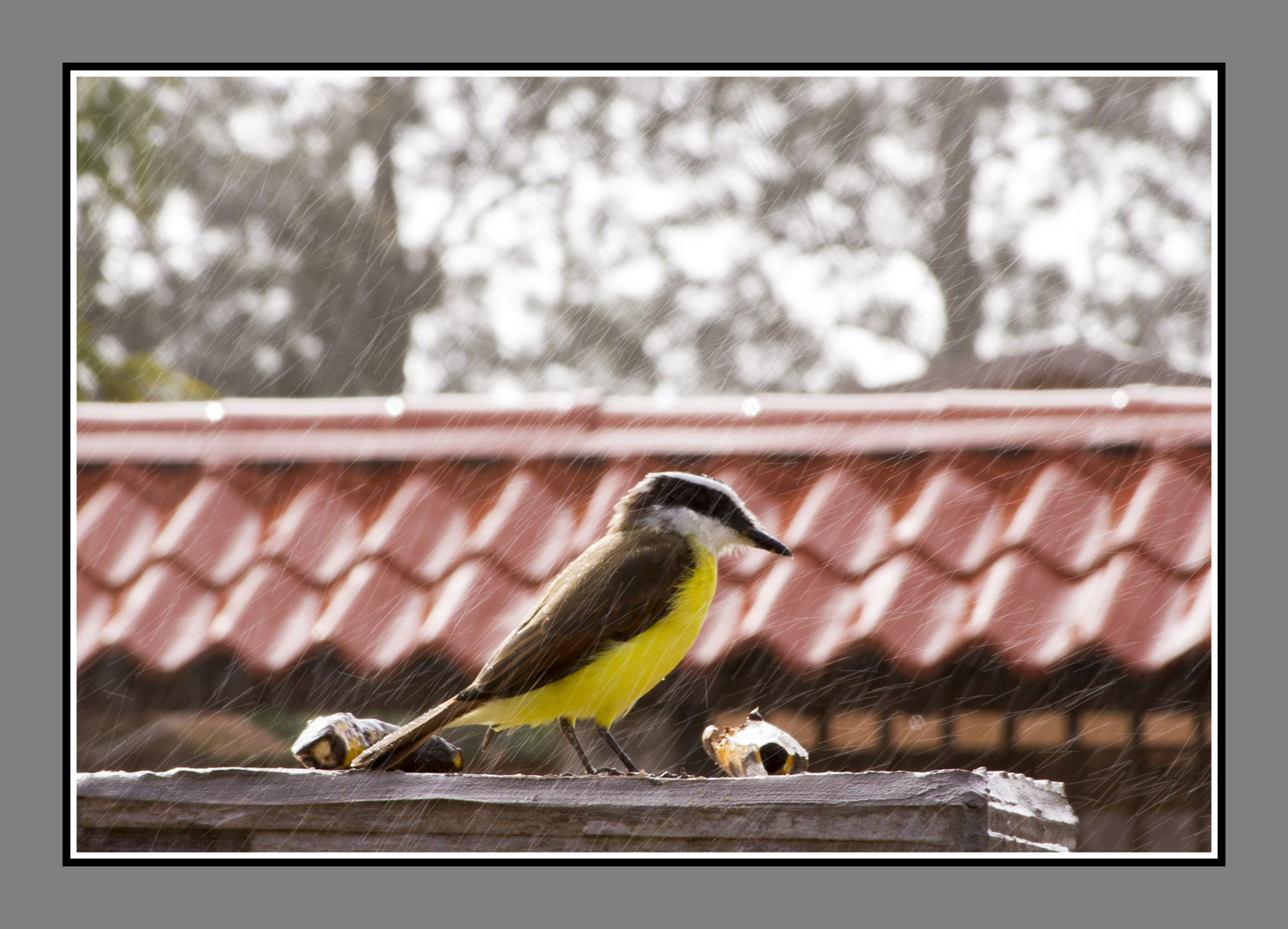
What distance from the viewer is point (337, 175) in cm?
531

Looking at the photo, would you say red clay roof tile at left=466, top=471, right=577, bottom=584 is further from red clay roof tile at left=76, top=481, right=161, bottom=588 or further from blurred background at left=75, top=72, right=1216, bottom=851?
Result: red clay roof tile at left=76, top=481, right=161, bottom=588

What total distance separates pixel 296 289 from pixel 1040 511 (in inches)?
137

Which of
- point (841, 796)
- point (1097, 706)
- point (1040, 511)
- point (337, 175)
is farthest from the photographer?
point (337, 175)

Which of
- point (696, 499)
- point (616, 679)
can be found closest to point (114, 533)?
point (616, 679)

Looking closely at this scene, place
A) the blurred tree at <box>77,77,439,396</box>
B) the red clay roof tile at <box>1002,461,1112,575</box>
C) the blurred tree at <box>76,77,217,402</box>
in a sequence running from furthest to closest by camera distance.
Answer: the blurred tree at <box>77,77,439,396</box>, the blurred tree at <box>76,77,217,402</box>, the red clay roof tile at <box>1002,461,1112,575</box>

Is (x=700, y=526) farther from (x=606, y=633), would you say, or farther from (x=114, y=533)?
(x=114, y=533)

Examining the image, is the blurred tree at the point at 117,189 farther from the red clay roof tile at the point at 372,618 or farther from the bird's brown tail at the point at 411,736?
the bird's brown tail at the point at 411,736

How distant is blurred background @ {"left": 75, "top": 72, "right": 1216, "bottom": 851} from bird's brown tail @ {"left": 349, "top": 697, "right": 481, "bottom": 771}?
0.50 m

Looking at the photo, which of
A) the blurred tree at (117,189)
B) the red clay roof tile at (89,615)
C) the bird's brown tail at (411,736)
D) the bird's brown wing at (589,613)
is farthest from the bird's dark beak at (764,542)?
the blurred tree at (117,189)

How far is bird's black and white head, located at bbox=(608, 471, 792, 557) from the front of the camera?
3.69 metres

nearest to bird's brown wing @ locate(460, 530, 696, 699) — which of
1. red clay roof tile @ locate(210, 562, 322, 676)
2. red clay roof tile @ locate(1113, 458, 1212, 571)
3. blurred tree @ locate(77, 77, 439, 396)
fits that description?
red clay roof tile @ locate(210, 562, 322, 676)

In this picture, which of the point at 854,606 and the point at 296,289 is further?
the point at 296,289
